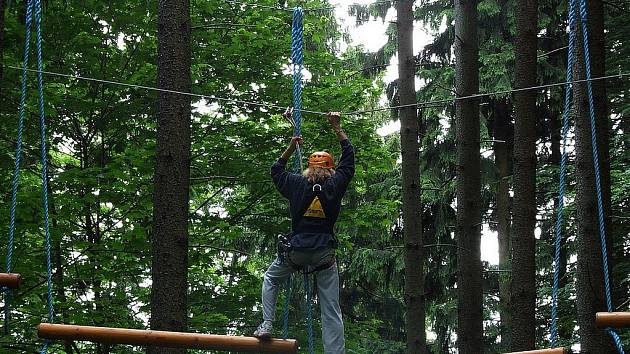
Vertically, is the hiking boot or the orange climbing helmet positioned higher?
the orange climbing helmet

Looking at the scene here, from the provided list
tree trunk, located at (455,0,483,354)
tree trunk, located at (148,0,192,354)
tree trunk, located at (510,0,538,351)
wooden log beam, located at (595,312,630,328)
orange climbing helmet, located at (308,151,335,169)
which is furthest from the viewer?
tree trunk, located at (455,0,483,354)

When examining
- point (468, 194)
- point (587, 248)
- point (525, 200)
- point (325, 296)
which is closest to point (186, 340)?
point (325, 296)

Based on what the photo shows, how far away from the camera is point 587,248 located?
6039mm

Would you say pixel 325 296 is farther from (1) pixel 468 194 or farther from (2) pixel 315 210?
(1) pixel 468 194

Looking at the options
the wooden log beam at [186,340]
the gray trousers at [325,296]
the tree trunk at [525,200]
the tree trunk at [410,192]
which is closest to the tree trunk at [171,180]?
the wooden log beam at [186,340]

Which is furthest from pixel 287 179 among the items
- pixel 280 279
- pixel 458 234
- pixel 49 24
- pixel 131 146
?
pixel 49 24

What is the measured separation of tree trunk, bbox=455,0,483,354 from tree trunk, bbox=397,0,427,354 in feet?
1.93

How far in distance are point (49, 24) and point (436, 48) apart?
25.0 ft

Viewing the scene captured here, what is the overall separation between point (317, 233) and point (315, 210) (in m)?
0.14

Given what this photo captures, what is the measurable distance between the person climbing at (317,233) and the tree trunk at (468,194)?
2.76 m

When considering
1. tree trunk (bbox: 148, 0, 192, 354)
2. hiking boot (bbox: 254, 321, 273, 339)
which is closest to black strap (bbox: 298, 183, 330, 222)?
hiking boot (bbox: 254, 321, 273, 339)

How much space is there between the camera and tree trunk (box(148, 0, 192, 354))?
5098mm

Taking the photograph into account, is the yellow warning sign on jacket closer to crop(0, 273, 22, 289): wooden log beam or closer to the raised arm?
the raised arm

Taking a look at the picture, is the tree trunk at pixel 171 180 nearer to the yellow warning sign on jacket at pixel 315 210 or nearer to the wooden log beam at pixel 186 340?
the wooden log beam at pixel 186 340
